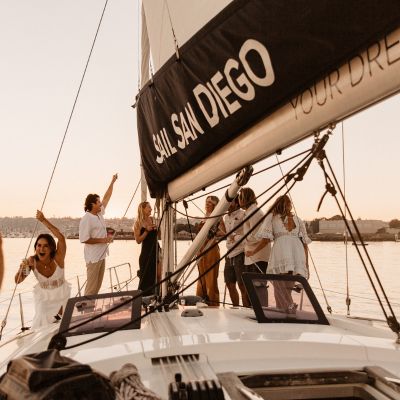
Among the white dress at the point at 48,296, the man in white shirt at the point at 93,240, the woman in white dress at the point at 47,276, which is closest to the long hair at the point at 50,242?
the woman in white dress at the point at 47,276

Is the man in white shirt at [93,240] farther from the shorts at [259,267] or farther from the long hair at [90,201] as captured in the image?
the shorts at [259,267]

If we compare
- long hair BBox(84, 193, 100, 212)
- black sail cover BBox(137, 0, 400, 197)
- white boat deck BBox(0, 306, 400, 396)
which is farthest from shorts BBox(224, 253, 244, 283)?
white boat deck BBox(0, 306, 400, 396)

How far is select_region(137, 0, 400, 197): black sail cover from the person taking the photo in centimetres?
118

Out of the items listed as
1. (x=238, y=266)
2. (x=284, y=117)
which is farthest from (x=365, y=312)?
(x=284, y=117)

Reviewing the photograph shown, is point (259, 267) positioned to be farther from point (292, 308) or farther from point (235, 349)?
point (235, 349)

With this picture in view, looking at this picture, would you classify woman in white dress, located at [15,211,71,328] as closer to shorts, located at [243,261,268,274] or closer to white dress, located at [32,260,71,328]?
white dress, located at [32,260,71,328]

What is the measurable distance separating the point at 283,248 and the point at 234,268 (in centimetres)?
119

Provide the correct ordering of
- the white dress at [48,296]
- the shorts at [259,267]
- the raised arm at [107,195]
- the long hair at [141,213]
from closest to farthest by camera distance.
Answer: the white dress at [48,296], the shorts at [259,267], the long hair at [141,213], the raised arm at [107,195]

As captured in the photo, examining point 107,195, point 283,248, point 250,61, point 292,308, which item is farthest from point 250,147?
point 107,195

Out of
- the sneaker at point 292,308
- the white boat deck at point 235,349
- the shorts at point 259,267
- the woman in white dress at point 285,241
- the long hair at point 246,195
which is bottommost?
the white boat deck at point 235,349

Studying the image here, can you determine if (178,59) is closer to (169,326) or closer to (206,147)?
(206,147)

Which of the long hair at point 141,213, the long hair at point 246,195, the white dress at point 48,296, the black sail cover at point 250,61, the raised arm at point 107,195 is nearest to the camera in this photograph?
the black sail cover at point 250,61

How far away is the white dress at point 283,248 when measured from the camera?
13.1 feet

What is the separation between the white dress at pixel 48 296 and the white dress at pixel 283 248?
2.19 metres
